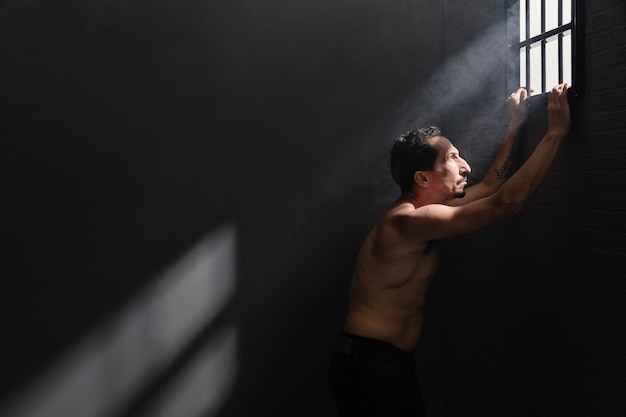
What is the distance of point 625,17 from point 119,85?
1566 mm

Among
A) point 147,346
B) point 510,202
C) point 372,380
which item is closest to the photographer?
point 510,202

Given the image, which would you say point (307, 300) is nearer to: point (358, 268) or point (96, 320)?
point (358, 268)

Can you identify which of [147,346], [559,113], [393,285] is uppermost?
[559,113]

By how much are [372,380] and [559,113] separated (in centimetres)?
88

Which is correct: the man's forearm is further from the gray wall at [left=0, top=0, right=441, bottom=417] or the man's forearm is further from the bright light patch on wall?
the bright light patch on wall

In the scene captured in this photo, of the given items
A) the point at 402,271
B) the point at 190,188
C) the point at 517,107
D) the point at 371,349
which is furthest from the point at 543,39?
the point at 190,188

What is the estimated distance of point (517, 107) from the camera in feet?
6.67

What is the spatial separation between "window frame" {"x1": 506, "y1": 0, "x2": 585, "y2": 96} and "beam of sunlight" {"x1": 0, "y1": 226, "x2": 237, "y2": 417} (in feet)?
3.67

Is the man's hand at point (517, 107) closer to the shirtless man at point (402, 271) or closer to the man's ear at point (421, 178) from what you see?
the shirtless man at point (402, 271)

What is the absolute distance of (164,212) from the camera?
2.34 metres

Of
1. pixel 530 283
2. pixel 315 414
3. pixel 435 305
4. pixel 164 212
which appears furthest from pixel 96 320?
pixel 530 283

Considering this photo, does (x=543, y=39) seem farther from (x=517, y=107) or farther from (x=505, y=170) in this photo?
(x=505, y=170)

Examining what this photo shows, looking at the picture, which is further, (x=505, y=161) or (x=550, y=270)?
(x=505, y=161)

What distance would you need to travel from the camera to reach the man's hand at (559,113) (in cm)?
173
